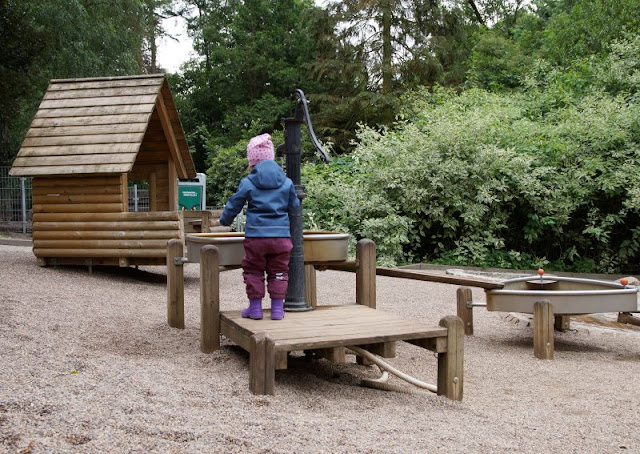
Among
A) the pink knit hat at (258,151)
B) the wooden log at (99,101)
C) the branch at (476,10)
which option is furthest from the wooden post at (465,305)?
the branch at (476,10)

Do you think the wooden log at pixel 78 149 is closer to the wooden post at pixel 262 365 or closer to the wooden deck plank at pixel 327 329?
the wooden deck plank at pixel 327 329

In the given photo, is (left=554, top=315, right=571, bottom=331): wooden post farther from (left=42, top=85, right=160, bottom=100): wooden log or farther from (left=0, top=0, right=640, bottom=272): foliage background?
(left=42, top=85, right=160, bottom=100): wooden log

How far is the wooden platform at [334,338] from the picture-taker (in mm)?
4609

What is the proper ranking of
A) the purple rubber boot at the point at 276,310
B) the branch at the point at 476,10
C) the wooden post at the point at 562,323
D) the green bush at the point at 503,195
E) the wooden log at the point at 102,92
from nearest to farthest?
1. the purple rubber boot at the point at 276,310
2. the wooden post at the point at 562,323
3. the wooden log at the point at 102,92
4. the green bush at the point at 503,195
5. the branch at the point at 476,10

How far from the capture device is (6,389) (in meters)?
4.22

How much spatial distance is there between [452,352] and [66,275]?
756 centimetres

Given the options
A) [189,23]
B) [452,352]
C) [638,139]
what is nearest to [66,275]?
[452,352]

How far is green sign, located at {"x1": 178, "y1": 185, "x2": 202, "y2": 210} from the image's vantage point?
2223 cm

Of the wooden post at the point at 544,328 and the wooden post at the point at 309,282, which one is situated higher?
the wooden post at the point at 309,282

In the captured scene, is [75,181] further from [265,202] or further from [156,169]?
[265,202]

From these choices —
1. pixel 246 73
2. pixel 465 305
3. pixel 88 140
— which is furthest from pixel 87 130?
pixel 246 73

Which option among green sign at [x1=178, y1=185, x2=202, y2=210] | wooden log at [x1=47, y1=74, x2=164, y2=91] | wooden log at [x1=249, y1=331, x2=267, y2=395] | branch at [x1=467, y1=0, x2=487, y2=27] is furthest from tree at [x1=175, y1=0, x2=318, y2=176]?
wooden log at [x1=249, y1=331, x2=267, y2=395]

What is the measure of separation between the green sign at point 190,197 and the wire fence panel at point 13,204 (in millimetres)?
4496

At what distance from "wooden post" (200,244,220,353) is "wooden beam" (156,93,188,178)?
719cm
